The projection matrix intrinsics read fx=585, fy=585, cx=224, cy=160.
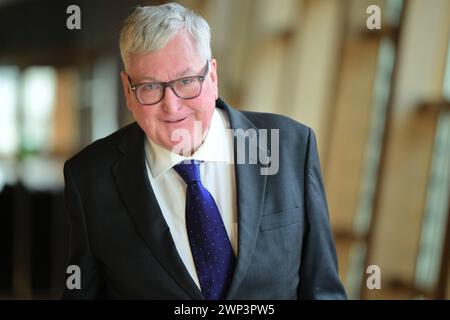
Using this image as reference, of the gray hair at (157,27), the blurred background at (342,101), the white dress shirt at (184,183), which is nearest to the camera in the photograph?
the gray hair at (157,27)

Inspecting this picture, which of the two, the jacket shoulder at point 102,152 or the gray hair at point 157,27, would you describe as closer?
the gray hair at point 157,27

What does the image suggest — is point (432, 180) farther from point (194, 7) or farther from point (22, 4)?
point (22, 4)

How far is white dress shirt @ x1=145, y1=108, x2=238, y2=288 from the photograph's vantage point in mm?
1121

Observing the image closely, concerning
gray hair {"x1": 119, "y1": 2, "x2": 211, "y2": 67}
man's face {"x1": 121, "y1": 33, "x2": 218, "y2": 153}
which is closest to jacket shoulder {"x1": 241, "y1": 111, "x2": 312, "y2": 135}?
man's face {"x1": 121, "y1": 33, "x2": 218, "y2": 153}

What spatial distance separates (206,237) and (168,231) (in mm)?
73

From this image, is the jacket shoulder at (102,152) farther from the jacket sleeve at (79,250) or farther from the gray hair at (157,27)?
the gray hair at (157,27)

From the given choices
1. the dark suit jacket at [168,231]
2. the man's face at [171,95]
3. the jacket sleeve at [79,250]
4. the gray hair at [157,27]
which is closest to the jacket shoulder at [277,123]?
the dark suit jacket at [168,231]

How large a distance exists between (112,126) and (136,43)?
0.61 m

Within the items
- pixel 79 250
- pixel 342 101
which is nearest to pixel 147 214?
pixel 79 250

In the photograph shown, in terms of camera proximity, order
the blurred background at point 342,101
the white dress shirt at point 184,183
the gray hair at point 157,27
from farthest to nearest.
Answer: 1. the blurred background at point 342,101
2. the white dress shirt at point 184,183
3. the gray hair at point 157,27

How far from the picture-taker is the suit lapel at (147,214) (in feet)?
3.59

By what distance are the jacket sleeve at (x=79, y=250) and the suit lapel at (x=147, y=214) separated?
0.09m

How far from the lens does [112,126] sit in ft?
5.27

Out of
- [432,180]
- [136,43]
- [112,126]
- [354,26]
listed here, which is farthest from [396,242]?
[136,43]
